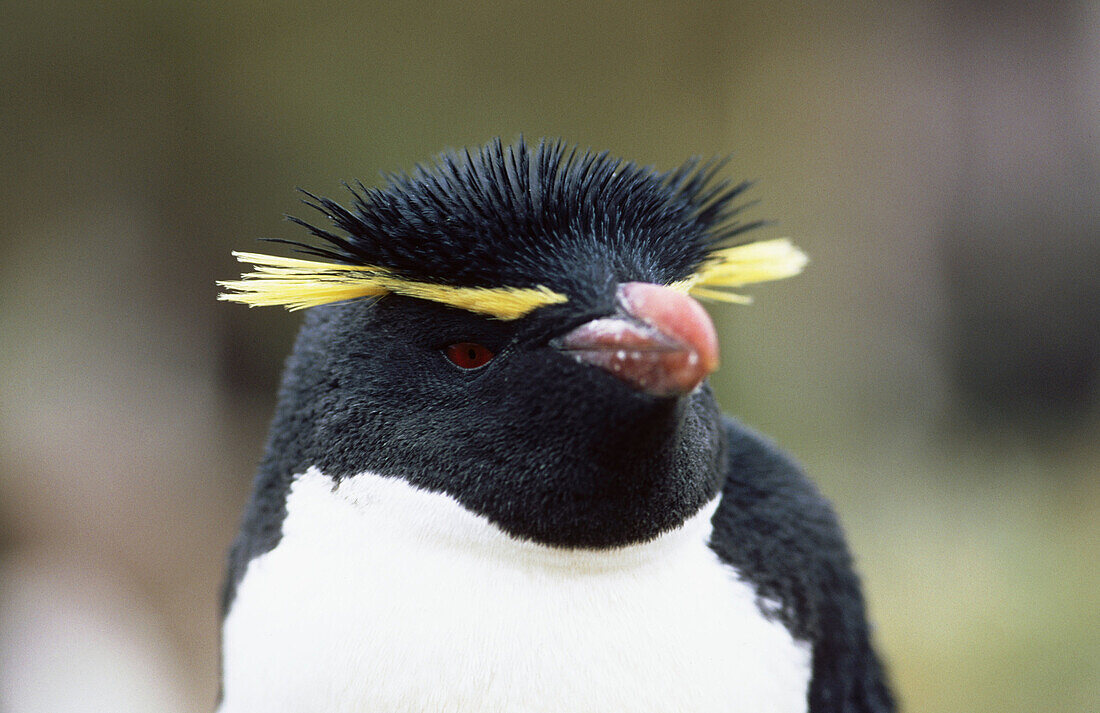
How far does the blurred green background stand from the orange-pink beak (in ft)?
5.88

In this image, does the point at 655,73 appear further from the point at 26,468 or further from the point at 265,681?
the point at 265,681

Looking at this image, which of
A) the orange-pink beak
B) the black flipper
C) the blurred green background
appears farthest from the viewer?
the blurred green background

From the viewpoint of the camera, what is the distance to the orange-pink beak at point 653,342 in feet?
1.93

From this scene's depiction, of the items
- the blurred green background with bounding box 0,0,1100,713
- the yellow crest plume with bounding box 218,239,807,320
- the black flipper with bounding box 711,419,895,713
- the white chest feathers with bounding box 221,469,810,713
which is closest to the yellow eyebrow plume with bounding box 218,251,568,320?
the yellow crest plume with bounding box 218,239,807,320

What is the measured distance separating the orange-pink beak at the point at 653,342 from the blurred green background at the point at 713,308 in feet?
5.88

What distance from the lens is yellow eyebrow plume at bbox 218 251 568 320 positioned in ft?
2.14

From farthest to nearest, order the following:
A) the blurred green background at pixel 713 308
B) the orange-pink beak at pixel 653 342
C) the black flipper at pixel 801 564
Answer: the blurred green background at pixel 713 308, the black flipper at pixel 801 564, the orange-pink beak at pixel 653 342

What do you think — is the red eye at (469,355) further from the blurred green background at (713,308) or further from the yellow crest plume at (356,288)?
the blurred green background at (713,308)

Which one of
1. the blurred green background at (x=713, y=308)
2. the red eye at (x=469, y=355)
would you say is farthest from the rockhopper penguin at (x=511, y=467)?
the blurred green background at (x=713, y=308)

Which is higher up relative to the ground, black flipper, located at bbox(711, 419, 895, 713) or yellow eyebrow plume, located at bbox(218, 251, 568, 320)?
yellow eyebrow plume, located at bbox(218, 251, 568, 320)

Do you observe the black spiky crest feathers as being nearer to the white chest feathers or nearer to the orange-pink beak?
the orange-pink beak

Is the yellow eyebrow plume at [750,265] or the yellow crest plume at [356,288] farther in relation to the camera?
the yellow eyebrow plume at [750,265]

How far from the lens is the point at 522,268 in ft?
2.14

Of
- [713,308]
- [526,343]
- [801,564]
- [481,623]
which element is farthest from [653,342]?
[713,308]
